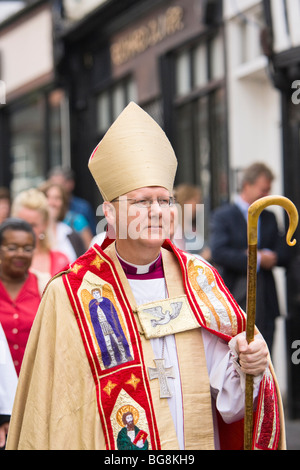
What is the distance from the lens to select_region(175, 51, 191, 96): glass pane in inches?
438

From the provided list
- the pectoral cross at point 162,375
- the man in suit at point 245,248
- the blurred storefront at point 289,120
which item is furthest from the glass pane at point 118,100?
the pectoral cross at point 162,375

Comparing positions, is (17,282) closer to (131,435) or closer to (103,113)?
(131,435)

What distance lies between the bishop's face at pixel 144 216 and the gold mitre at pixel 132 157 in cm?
3

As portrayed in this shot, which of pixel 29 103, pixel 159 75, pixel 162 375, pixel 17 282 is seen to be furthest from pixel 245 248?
pixel 29 103

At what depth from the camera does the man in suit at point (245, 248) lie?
24.1ft

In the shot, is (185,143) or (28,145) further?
(28,145)

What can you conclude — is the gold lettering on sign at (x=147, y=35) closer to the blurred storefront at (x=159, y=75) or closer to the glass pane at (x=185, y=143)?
the blurred storefront at (x=159, y=75)

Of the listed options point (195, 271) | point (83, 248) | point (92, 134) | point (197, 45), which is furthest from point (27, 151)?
point (195, 271)

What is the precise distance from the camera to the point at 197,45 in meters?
10.9

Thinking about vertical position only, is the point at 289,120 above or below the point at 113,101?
below

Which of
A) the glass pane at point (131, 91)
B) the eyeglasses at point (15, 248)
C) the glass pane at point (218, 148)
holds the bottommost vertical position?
the eyeglasses at point (15, 248)

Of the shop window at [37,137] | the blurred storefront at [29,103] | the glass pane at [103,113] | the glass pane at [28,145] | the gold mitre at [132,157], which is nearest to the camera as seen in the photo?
the gold mitre at [132,157]

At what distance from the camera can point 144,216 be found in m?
3.58

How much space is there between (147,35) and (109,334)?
8893 mm
